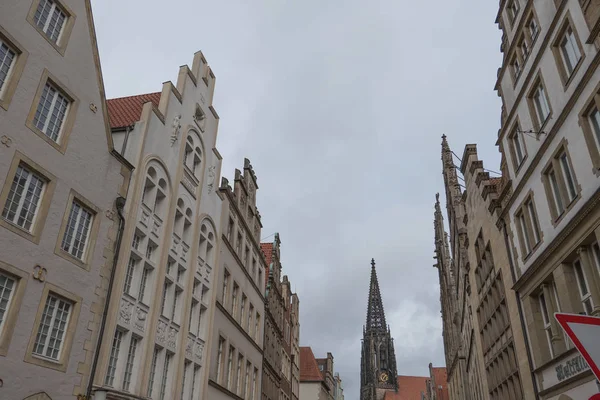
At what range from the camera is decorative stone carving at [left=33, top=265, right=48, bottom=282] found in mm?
13305

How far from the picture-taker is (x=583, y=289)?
1480 centimetres

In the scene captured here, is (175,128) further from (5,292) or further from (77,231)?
(5,292)

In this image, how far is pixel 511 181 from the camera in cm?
2058

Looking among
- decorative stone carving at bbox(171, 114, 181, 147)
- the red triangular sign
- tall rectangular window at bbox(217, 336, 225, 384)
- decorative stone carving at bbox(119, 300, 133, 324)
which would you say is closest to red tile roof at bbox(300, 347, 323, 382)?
tall rectangular window at bbox(217, 336, 225, 384)

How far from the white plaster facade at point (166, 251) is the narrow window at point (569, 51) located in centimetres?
1501

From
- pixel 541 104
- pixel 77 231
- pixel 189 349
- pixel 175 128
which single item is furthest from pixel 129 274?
pixel 541 104

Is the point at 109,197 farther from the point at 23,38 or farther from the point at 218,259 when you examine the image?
the point at 218,259

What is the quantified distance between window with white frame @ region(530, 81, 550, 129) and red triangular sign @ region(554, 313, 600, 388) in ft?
43.1

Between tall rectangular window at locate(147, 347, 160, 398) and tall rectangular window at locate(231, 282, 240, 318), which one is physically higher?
tall rectangular window at locate(231, 282, 240, 318)

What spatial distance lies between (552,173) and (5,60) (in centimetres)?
1679

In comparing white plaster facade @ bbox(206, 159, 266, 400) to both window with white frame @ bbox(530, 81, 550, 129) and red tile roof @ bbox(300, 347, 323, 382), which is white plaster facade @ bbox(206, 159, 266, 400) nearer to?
window with white frame @ bbox(530, 81, 550, 129)

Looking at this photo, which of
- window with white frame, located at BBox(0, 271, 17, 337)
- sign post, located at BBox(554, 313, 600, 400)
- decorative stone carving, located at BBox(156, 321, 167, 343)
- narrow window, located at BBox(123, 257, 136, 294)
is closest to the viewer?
sign post, located at BBox(554, 313, 600, 400)

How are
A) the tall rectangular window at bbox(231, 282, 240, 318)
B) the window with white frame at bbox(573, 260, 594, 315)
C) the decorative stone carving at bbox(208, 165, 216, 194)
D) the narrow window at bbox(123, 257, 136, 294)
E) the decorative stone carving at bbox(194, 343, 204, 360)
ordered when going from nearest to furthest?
the window with white frame at bbox(573, 260, 594, 315) < the narrow window at bbox(123, 257, 136, 294) < the decorative stone carving at bbox(194, 343, 204, 360) < the decorative stone carving at bbox(208, 165, 216, 194) < the tall rectangular window at bbox(231, 282, 240, 318)

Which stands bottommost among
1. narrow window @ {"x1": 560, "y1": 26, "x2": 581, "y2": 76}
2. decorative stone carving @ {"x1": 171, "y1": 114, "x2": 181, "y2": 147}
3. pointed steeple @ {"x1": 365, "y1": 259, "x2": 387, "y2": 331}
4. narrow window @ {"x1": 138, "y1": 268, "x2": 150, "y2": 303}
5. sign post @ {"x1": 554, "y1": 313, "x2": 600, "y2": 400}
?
sign post @ {"x1": 554, "y1": 313, "x2": 600, "y2": 400}
